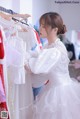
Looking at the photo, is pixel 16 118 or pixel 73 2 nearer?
pixel 16 118

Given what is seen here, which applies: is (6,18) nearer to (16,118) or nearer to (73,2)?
(16,118)

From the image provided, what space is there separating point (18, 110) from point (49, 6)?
2.91 metres

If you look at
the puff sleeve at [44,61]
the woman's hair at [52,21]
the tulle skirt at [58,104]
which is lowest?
the tulle skirt at [58,104]

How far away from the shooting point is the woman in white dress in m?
1.42

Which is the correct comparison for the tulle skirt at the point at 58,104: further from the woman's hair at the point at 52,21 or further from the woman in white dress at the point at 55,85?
the woman's hair at the point at 52,21

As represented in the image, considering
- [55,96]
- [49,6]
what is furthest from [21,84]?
[49,6]

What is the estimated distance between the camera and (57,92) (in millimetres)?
1481

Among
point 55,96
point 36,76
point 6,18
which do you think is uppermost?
point 6,18

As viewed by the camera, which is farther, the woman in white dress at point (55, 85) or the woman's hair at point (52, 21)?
the woman's hair at point (52, 21)

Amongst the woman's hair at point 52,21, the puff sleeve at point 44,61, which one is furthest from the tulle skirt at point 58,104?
the woman's hair at point 52,21

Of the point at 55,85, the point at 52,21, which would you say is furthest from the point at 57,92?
the point at 52,21

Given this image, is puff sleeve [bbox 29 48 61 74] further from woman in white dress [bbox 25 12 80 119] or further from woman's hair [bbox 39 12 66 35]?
woman's hair [bbox 39 12 66 35]

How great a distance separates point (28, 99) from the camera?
1444 millimetres

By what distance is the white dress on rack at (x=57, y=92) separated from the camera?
4.65ft
